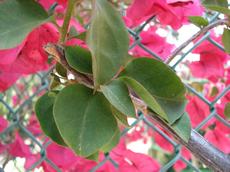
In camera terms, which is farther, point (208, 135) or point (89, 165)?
point (208, 135)

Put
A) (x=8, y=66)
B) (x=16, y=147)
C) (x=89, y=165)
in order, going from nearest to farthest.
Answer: (x=8, y=66), (x=89, y=165), (x=16, y=147)

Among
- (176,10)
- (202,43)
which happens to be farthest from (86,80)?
(202,43)

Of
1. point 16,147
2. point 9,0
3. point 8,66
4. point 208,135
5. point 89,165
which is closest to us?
point 9,0

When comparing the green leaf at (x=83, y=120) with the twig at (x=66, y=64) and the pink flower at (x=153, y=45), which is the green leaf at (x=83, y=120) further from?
the pink flower at (x=153, y=45)

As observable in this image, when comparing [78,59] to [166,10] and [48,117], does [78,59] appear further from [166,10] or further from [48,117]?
[166,10]

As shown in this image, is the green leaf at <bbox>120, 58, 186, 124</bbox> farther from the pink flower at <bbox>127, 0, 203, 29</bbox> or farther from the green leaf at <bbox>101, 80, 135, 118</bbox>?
the pink flower at <bbox>127, 0, 203, 29</bbox>

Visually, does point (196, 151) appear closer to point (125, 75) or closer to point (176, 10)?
point (125, 75)

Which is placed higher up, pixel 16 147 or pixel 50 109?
pixel 50 109
